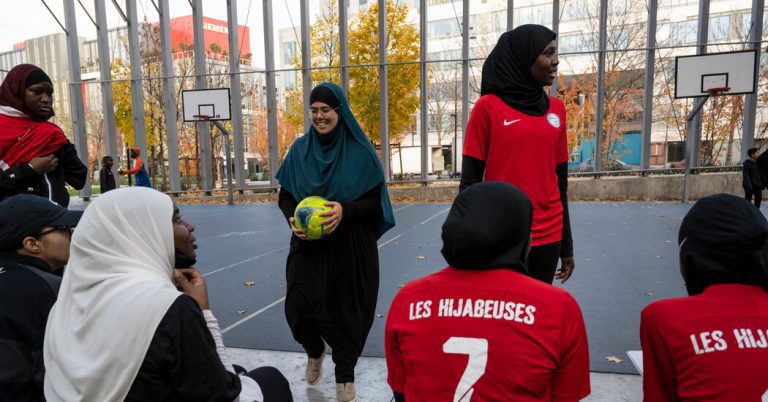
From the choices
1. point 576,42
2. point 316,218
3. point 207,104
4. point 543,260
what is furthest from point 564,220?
point 576,42

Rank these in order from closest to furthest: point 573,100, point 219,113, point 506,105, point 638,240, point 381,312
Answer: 1. point 506,105
2. point 381,312
3. point 638,240
4. point 219,113
5. point 573,100

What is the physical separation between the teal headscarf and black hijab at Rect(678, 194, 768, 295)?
179 centimetres

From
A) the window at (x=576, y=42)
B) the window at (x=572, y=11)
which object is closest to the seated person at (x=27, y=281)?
the window at (x=576, y=42)

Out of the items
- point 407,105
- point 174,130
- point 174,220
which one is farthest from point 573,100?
point 174,220

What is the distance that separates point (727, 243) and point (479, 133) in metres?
1.21

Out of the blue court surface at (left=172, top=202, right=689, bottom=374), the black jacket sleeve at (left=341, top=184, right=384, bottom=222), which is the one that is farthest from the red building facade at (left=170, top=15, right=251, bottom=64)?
the black jacket sleeve at (left=341, top=184, right=384, bottom=222)

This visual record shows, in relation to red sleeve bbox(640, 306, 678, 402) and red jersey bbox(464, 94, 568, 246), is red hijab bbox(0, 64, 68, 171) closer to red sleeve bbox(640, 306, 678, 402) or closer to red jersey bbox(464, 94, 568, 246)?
red jersey bbox(464, 94, 568, 246)

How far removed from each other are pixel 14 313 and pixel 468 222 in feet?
4.98

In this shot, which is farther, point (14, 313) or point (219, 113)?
point (219, 113)

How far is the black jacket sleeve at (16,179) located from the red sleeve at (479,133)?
2.51 metres

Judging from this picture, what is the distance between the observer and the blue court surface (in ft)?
12.6

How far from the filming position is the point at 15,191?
117 inches

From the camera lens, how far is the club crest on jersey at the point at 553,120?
8.12 feet

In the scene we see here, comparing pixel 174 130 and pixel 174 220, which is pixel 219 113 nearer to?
pixel 174 130
